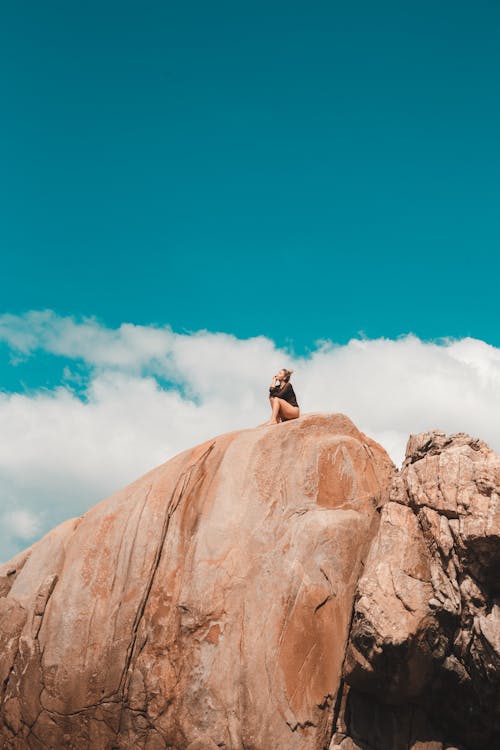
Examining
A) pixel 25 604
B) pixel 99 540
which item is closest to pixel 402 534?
pixel 99 540

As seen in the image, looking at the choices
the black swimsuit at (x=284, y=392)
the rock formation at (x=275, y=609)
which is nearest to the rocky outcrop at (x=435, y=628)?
the rock formation at (x=275, y=609)

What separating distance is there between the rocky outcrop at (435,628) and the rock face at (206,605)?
737 mm

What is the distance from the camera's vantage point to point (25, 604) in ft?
50.8

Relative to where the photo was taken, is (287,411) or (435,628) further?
(287,411)

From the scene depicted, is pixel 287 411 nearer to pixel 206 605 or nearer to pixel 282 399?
pixel 282 399

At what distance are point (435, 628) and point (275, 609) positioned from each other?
289cm

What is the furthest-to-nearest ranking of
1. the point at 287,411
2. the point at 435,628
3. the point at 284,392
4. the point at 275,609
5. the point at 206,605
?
the point at 284,392 < the point at 287,411 < the point at 206,605 < the point at 275,609 < the point at 435,628

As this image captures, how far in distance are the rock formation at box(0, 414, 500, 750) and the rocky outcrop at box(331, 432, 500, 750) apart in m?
0.03

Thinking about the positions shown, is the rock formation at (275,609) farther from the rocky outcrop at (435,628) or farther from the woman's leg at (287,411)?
the woman's leg at (287,411)

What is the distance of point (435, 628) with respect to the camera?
12.6 metres

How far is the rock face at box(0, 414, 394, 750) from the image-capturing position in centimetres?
1314

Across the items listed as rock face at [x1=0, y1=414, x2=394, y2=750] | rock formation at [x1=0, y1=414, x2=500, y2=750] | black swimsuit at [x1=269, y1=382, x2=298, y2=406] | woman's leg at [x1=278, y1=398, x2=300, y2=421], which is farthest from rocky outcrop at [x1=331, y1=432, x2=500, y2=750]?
black swimsuit at [x1=269, y1=382, x2=298, y2=406]

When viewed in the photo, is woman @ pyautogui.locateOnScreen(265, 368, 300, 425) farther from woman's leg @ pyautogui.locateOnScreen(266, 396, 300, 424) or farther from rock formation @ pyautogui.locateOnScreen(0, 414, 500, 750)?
rock formation @ pyautogui.locateOnScreen(0, 414, 500, 750)

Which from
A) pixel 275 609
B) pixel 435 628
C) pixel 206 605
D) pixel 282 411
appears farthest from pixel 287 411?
pixel 435 628
